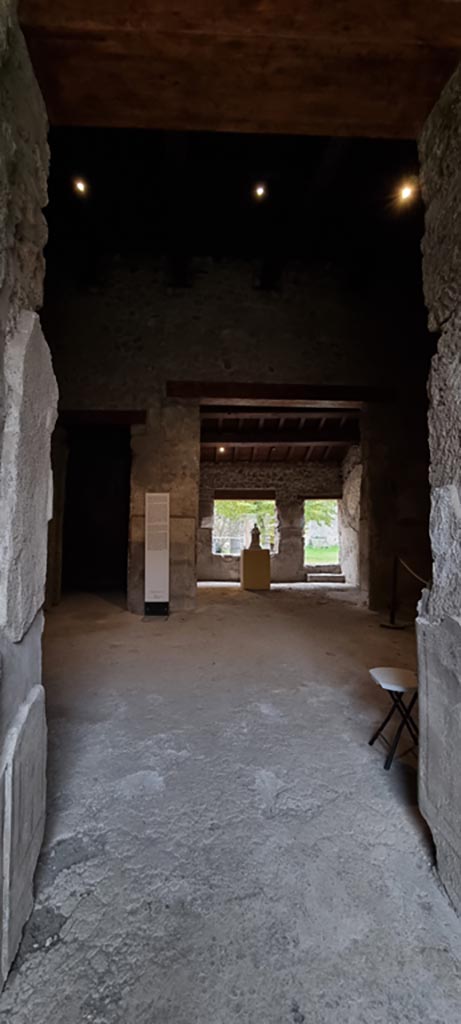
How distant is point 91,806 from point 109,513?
680 cm

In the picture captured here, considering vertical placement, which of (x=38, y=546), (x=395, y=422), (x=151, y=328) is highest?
(x=151, y=328)

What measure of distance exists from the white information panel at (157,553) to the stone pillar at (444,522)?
395cm

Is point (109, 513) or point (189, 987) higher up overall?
point (109, 513)

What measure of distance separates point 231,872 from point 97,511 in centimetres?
732

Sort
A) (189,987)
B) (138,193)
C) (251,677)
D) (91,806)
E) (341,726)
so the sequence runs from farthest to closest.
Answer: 1. (138,193)
2. (251,677)
3. (341,726)
4. (91,806)
5. (189,987)

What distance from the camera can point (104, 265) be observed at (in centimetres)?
548

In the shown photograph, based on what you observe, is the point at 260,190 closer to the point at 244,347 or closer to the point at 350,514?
the point at 244,347

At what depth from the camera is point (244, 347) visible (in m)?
5.48

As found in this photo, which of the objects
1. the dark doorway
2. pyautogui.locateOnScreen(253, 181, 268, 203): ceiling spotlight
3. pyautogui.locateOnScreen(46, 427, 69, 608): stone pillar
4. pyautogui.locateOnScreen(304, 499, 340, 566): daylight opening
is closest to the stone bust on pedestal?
the dark doorway

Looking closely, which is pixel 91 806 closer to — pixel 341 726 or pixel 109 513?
pixel 341 726

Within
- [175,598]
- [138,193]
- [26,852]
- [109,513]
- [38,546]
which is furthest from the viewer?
[109,513]

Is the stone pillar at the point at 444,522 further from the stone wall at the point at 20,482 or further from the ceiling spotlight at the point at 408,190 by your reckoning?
the ceiling spotlight at the point at 408,190

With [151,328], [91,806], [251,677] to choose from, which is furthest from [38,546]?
[151,328]

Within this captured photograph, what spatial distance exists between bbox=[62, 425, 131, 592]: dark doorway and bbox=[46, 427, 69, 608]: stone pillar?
2122 millimetres
